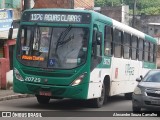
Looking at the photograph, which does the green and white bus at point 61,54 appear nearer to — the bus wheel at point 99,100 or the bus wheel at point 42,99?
the bus wheel at point 99,100

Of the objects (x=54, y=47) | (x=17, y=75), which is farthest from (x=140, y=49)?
(x=17, y=75)

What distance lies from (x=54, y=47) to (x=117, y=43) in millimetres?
3996

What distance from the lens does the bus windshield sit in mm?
13516

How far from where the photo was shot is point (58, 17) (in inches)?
551

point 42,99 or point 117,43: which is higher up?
point 117,43

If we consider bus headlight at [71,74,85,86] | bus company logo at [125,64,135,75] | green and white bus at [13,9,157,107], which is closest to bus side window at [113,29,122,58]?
bus company logo at [125,64,135,75]

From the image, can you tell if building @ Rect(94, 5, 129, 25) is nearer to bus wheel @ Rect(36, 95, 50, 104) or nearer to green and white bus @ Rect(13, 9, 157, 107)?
bus wheel @ Rect(36, 95, 50, 104)

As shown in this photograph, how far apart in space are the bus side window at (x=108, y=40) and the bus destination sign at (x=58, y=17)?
1667mm

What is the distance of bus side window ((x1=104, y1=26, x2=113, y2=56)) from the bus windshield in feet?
5.96

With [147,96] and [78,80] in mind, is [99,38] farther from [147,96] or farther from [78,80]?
[147,96]

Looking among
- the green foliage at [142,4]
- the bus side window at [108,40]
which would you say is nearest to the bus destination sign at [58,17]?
the bus side window at [108,40]

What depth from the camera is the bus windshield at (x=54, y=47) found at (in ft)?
44.3

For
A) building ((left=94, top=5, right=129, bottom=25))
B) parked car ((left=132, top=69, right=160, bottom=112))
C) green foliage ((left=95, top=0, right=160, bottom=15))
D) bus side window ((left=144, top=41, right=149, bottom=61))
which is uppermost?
green foliage ((left=95, top=0, right=160, bottom=15))

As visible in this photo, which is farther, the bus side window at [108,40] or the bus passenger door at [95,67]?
the bus side window at [108,40]
